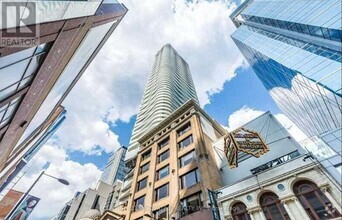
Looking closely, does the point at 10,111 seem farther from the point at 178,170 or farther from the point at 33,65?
the point at 178,170

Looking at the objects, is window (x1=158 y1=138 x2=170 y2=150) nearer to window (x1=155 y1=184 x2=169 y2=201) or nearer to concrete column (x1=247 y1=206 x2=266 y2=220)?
window (x1=155 y1=184 x2=169 y2=201)

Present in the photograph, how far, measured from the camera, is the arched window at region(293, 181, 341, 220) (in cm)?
1120

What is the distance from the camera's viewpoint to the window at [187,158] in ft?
82.7

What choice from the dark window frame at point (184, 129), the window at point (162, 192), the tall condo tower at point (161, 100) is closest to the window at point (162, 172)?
the window at point (162, 192)

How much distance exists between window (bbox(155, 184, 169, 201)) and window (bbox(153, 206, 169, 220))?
5.71 ft

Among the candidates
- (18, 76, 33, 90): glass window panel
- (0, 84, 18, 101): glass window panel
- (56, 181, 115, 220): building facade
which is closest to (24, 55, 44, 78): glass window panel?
(18, 76, 33, 90): glass window panel

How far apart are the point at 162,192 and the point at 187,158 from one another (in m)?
5.68

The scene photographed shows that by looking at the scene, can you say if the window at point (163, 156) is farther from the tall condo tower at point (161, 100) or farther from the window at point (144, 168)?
the tall condo tower at point (161, 100)

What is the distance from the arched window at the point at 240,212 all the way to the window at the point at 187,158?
32.2 ft

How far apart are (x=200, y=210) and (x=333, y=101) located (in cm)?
2091

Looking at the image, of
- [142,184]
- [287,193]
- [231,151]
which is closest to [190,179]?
[231,151]

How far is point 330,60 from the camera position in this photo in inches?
992

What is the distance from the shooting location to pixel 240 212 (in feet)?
48.6

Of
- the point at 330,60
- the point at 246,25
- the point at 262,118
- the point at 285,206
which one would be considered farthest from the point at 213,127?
the point at 246,25
